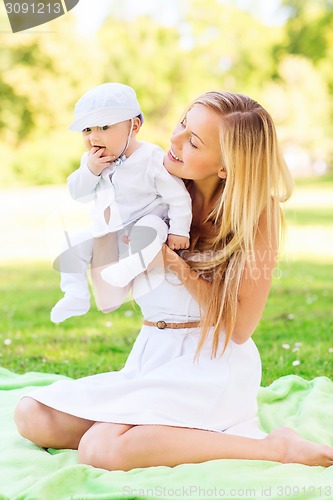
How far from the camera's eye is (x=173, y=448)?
2.37 meters

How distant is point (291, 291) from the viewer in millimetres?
6363

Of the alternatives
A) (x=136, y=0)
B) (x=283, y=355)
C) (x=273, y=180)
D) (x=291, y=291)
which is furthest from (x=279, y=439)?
(x=136, y=0)

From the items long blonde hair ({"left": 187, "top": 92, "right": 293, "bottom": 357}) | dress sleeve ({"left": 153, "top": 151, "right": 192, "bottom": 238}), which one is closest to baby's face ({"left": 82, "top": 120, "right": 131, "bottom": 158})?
dress sleeve ({"left": 153, "top": 151, "right": 192, "bottom": 238})

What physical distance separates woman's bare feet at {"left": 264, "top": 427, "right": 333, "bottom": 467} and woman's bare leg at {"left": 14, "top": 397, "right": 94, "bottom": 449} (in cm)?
62

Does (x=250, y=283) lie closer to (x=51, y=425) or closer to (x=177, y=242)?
(x=177, y=242)

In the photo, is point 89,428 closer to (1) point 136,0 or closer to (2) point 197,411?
(2) point 197,411

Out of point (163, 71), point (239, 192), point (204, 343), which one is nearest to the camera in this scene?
point (239, 192)

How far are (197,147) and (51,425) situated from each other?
3.42 feet

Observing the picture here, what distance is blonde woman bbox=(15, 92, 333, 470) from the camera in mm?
2418

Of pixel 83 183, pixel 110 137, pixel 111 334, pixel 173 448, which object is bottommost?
pixel 111 334

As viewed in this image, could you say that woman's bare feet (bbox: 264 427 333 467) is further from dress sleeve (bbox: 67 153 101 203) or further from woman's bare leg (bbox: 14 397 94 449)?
dress sleeve (bbox: 67 153 101 203)

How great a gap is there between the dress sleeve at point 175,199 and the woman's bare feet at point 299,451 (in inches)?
28.8

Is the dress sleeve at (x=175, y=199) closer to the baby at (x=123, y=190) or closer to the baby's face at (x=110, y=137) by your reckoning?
the baby at (x=123, y=190)

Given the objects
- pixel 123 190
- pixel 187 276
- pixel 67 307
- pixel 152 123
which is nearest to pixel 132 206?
pixel 123 190
